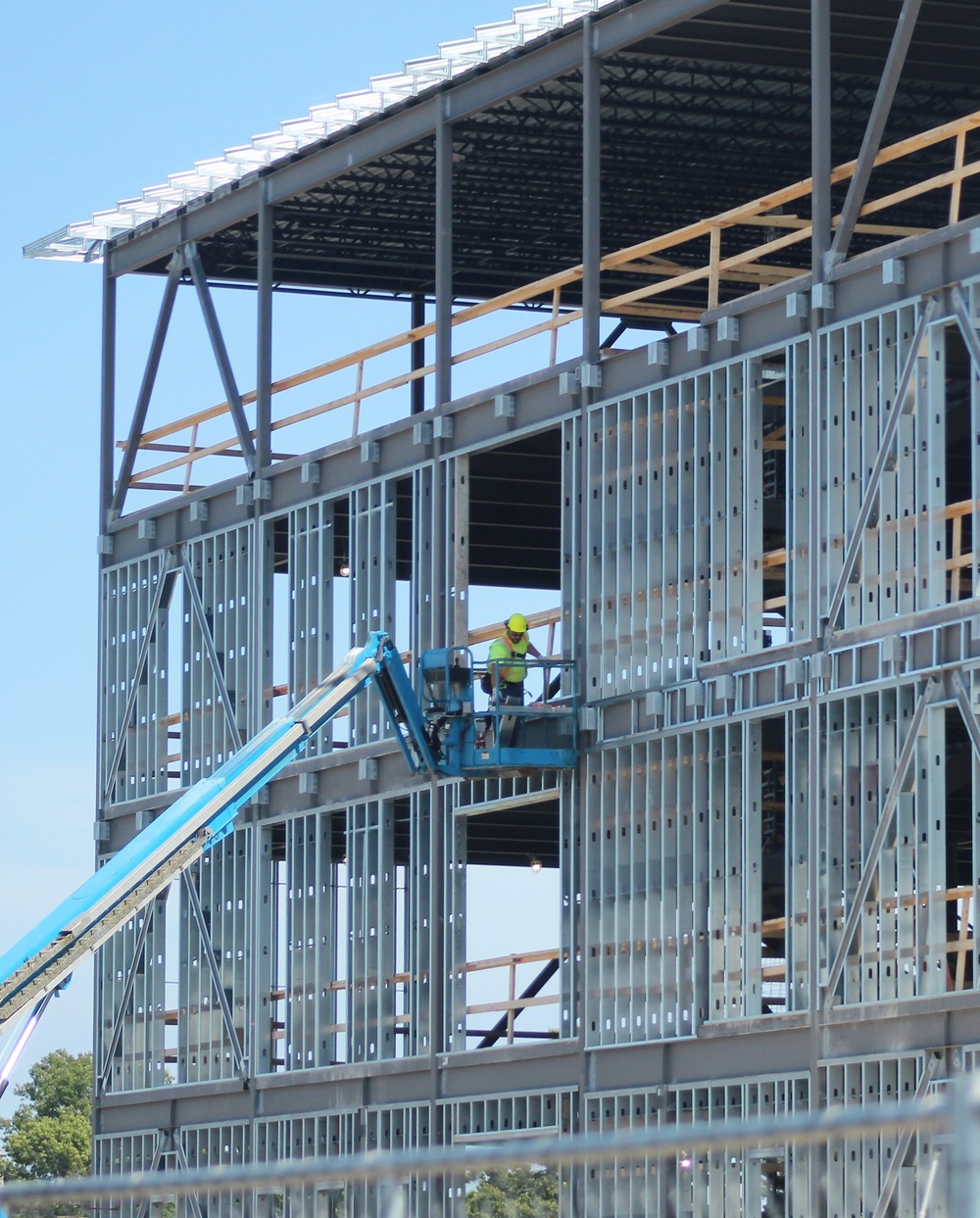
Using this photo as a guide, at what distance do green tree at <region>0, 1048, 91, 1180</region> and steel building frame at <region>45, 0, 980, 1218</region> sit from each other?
9261 centimetres

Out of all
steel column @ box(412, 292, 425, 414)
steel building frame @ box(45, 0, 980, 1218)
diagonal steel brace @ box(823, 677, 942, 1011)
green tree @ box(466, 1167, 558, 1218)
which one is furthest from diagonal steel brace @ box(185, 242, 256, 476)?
diagonal steel brace @ box(823, 677, 942, 1011)

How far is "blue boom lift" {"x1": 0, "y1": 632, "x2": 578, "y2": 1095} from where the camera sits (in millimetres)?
32156

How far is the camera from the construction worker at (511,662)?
32.3m

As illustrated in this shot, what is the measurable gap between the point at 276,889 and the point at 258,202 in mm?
11079

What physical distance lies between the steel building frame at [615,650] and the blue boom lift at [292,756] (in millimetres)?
881

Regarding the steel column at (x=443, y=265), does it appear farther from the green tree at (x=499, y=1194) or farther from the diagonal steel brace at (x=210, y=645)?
the green tree at (x=499, y=1194)

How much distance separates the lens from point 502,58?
3494 centimetres

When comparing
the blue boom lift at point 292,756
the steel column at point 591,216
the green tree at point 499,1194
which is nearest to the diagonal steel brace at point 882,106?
the steel column at point 591,216

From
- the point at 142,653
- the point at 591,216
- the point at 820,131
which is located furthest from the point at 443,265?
the point at 142,653

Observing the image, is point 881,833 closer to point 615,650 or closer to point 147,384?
point 615,650

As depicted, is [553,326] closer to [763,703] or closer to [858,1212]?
[763,703]

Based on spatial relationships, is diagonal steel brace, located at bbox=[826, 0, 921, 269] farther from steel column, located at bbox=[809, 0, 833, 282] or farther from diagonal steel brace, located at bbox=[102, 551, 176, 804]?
diagonal steel brace, located at bbox=[102, 551, 176, 804]

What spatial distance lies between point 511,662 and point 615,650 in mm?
1407

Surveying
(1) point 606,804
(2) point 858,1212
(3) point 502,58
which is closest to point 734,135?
(3) point 502,58
